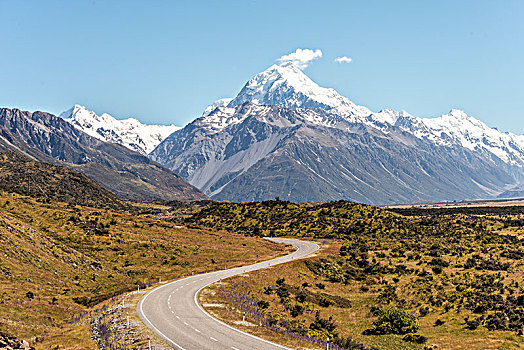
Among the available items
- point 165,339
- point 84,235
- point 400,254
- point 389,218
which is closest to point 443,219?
point 389,218

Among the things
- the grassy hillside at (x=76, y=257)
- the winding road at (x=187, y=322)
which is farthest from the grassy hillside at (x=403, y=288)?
the grassy hillside at (x=76, y=257)

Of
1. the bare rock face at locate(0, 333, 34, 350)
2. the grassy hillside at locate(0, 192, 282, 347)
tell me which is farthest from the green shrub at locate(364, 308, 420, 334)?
the bare rock face at locate(0, 333, 34, 350)

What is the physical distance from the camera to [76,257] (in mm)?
74938

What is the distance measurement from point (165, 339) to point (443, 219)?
434 feet

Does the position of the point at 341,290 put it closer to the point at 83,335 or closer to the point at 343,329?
the point at 343,329

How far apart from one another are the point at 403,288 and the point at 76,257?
56.7m

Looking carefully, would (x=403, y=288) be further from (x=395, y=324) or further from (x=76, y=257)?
(x=76, y=257)

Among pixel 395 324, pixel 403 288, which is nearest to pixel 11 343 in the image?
pixel 395 324

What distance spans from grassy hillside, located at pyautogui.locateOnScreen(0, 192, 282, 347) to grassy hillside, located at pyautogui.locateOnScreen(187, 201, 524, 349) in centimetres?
1877

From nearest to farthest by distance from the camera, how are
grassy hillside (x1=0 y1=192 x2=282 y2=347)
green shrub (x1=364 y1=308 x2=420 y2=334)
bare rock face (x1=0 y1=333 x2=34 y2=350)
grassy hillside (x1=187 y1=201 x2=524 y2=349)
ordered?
bare rock face (x1=0 y1=333 x2=34 y2=350) < grassy hillside (x1=187 y1=201 x2=524 y2=349) < grassy hillside (x1=0 y1=192 x2=282 y2=347) < green shrub (x1=364 y1=308 x2=420 y2=334)

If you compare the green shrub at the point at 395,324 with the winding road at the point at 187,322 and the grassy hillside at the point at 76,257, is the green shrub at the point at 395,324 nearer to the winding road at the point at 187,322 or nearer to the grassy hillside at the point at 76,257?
the winding road at the point at 187,322

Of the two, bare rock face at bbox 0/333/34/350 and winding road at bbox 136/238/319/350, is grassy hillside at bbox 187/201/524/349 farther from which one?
bare rock face at bbox 0/333/34/350

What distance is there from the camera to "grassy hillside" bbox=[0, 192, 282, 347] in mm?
47219

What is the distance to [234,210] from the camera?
181 meters
